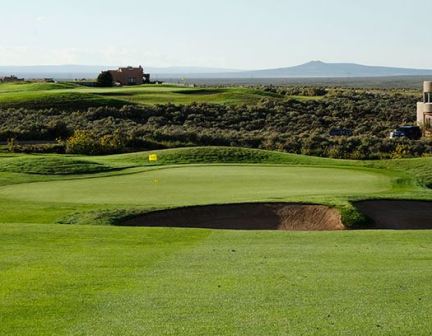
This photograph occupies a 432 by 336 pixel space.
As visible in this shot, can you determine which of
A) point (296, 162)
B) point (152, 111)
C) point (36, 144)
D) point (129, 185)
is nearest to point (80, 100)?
point (152, 111)

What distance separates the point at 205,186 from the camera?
22906 millimetres

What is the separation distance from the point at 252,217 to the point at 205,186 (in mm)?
4314

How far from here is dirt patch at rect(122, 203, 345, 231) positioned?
1839 centimetres

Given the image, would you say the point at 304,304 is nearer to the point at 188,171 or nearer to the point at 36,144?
the point at 188,171

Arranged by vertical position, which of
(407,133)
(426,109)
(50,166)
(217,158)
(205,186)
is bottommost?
(407,133)

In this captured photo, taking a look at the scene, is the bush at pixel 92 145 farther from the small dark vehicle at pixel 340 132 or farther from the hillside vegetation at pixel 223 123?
the small dark vehicle at pixel 340 132

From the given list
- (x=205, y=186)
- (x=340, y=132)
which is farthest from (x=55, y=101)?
(x=205, y=186)

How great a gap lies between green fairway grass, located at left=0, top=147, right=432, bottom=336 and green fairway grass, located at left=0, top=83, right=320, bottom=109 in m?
46.5

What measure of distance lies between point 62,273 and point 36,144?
114 feet

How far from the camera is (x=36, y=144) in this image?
44.3 m

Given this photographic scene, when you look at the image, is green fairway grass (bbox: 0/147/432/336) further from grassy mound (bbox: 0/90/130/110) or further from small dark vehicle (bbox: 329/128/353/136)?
grassy mound (bbox: 0/90/130/110)

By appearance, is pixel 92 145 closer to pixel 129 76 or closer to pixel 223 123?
pixel 223 123

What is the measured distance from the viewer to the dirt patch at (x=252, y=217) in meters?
18.4

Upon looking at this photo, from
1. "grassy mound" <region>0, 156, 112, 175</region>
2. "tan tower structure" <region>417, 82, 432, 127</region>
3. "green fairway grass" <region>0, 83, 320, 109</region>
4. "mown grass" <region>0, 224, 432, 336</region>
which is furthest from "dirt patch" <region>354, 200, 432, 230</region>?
"green fairway grass" <region>0, 83, 320, 109</region>
